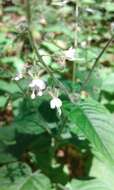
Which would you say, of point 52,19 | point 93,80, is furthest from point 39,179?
point 52,19

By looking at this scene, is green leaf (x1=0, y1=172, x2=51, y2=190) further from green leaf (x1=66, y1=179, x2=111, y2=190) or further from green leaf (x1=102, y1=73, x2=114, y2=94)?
green leaf (x1=102, y1=73, x2=114, y2=94)

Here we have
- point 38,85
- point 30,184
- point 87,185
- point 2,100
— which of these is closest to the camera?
point 38,85

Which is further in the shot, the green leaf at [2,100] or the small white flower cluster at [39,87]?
the green leaf at [2,100]

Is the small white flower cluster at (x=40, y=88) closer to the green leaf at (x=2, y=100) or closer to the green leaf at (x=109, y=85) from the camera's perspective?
the green leaf at (x=109, y=85)

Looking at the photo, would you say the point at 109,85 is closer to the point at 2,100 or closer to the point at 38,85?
the point at 2,100

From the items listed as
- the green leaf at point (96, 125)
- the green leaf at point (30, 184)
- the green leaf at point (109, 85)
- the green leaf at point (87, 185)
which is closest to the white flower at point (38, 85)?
the green leaf at point (96, 125)

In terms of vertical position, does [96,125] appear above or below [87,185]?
above

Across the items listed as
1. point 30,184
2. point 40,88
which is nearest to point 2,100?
point 30,184

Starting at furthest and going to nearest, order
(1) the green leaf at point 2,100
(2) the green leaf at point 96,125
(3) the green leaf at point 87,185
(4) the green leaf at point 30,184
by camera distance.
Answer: (1) the green leaf at point 2,100, (3) the green leaf at point 87,185, (4) the green leaf at point 30,184, (2) the green leaf at point 96,125
